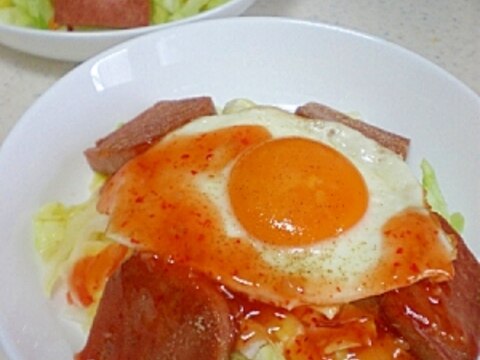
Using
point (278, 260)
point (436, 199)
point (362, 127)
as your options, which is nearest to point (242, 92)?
point (362, 127)

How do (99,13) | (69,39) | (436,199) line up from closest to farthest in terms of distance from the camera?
(436,199)
(69,39)
(99,13)

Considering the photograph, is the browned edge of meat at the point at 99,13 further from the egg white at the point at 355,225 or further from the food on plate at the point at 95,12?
the egg white at the point at 355,225

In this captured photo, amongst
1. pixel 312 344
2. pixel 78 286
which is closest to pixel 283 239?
pixel 312 344

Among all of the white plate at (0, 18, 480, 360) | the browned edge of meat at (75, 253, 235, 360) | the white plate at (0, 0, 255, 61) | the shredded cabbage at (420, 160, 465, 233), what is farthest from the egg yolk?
the white plate at (0, 0, 255, 61)

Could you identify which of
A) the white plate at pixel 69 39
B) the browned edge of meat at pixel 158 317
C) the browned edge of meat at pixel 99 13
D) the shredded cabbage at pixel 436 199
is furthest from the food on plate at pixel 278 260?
the browned edge of meat at pixel 99 13

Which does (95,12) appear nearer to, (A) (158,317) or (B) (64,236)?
(B) (64,236)

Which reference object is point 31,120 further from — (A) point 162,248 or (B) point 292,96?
(B) point 292,96

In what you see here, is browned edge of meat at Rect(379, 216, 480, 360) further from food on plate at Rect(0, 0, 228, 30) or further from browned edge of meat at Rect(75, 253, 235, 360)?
food on plate at Rect(0, 0, 228, 30)
